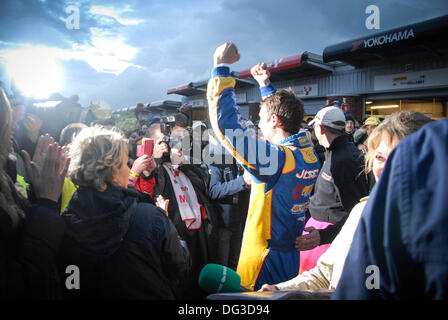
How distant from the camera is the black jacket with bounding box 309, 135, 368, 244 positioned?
2.58m

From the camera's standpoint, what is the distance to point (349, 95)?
11984 mm

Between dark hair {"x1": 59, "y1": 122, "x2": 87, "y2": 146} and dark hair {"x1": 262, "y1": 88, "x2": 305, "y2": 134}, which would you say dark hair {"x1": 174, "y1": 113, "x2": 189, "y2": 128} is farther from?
dark hair {"x1": 262, "y1": 88, "x2": 305, "y2": 134}

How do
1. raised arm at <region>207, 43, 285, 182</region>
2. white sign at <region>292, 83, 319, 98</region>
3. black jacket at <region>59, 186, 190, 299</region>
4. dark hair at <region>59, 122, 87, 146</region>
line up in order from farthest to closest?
white sign at <region>292, 83, 319, 98</region> → dark hair at <region>59, 122, 87, 146</region> → raised arm at <region>207, 43, 285, 182</region> → black jacket at <region>59, 186, 190, 299</region>

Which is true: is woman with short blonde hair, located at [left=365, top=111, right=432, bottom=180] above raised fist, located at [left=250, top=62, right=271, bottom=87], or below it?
below

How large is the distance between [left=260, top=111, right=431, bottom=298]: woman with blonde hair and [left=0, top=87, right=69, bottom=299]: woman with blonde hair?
1068 millimetres

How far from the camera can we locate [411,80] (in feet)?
33.1

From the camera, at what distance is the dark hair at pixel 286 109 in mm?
1931

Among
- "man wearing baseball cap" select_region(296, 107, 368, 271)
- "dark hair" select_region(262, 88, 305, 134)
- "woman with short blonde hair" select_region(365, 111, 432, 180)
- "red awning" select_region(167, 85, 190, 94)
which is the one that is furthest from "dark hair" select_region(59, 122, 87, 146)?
"red awning" select_region(167, 85, 190, 94)

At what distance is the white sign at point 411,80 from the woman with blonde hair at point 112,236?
11759mm

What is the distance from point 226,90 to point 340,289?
4.37 feet

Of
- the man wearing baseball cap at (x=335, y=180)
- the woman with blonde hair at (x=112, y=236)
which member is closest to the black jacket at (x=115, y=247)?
the woman with blonde hair at (x=112, y=236)

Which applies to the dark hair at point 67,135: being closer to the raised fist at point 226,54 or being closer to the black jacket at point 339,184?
the raised fist at point 226,54

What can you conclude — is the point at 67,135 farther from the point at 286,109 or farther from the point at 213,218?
the point at 286,109

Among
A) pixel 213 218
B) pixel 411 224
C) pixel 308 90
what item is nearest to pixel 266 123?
pixel 213 218
